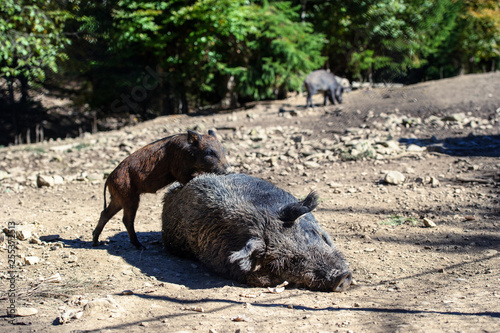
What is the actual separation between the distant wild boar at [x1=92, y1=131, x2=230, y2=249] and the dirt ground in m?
0.50

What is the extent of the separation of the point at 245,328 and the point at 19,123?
14.9 meters

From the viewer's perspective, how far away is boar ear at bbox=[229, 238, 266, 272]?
382 centimetres

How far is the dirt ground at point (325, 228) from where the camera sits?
3.22m

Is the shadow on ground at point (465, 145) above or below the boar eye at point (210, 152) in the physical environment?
below

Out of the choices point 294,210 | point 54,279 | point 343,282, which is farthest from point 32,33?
point 343,282

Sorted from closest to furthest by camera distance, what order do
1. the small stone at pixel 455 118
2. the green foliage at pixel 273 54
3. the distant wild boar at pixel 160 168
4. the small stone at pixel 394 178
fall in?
1. the distant wild boar at pixel 160 168
2. the small stone at pixel 394 178
3. the small stone at pixel 455 118
4. the green foliage at pixel 273 54

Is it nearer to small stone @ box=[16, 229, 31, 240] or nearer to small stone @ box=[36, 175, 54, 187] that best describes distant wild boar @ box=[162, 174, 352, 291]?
small stone @ box=[16, 229, 31, 240]

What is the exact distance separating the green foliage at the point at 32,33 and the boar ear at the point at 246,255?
9.14m

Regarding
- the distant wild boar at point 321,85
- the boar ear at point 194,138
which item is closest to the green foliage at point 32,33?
the distant wild boar at point 321,85

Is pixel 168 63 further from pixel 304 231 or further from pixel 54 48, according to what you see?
pixel 304 231

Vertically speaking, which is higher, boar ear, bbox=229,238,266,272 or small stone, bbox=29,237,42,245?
boar ear, bbox=229,238,266,272

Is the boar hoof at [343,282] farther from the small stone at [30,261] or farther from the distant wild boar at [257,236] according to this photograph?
the small stone at [30,261]

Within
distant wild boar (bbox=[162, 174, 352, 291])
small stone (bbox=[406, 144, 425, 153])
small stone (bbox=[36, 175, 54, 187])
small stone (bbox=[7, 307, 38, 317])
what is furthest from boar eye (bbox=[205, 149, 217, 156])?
small stone (bbox=[406, 144, 425, 153])

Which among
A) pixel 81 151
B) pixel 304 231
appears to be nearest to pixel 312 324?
pixel 304 231
